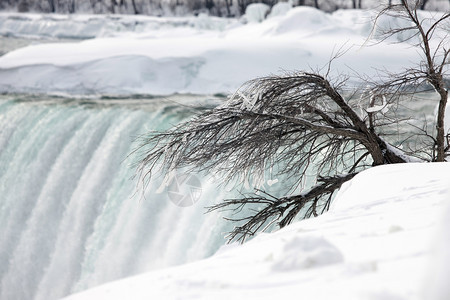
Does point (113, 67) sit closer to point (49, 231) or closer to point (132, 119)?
point (132, 119)

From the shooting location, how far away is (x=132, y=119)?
855cm

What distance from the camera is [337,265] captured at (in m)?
1.76

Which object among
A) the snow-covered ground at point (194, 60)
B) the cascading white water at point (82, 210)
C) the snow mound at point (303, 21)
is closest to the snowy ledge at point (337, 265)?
the cascading white water at point (82, 210)

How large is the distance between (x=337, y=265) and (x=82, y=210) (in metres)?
6.07

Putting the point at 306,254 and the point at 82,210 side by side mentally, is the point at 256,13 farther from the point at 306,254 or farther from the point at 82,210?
the point at 306,254

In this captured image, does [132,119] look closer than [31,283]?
No

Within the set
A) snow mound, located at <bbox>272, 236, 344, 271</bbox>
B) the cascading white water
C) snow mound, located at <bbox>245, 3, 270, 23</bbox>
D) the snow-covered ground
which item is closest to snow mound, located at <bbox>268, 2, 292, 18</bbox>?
snow mound, located at <bbox>245, 3, 270, 23</bbox>

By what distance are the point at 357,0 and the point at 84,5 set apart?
471 inches

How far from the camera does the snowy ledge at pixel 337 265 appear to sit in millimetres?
1487

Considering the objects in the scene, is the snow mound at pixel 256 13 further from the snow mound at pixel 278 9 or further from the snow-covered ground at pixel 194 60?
the snow-covered ground at pixel 194 60

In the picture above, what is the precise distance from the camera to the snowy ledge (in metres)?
1.49

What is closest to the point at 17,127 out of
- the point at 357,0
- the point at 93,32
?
the point at 357,0

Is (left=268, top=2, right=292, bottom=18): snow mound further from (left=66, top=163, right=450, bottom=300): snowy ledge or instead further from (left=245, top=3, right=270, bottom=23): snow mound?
(left=66, top=163, right=450, bottom=300): snowy ledge

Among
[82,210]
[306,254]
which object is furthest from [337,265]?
[82,210]
